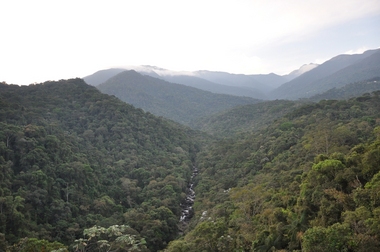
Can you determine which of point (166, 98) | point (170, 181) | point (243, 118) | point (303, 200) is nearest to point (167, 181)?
point (170, 181)

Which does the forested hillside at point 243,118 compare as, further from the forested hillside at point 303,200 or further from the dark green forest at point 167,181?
the forested hillside at point 303,200

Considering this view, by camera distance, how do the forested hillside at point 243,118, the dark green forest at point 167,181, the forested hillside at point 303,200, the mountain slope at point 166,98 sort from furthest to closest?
the mountain slope at point 166,98
the forested hillside at point 243,118
the dark green forest at point 167,181
the forested hillside at point 303,200

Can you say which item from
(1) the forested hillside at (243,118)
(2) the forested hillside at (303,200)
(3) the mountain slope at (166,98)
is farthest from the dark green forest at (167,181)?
(3) the mountain slope at (166,98)

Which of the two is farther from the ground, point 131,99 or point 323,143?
point 131,99

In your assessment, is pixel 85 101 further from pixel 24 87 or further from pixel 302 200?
pixel 302 200

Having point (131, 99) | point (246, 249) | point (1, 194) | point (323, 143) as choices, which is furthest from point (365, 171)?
point (131, 99)

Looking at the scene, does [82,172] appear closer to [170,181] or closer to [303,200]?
[170,181]
